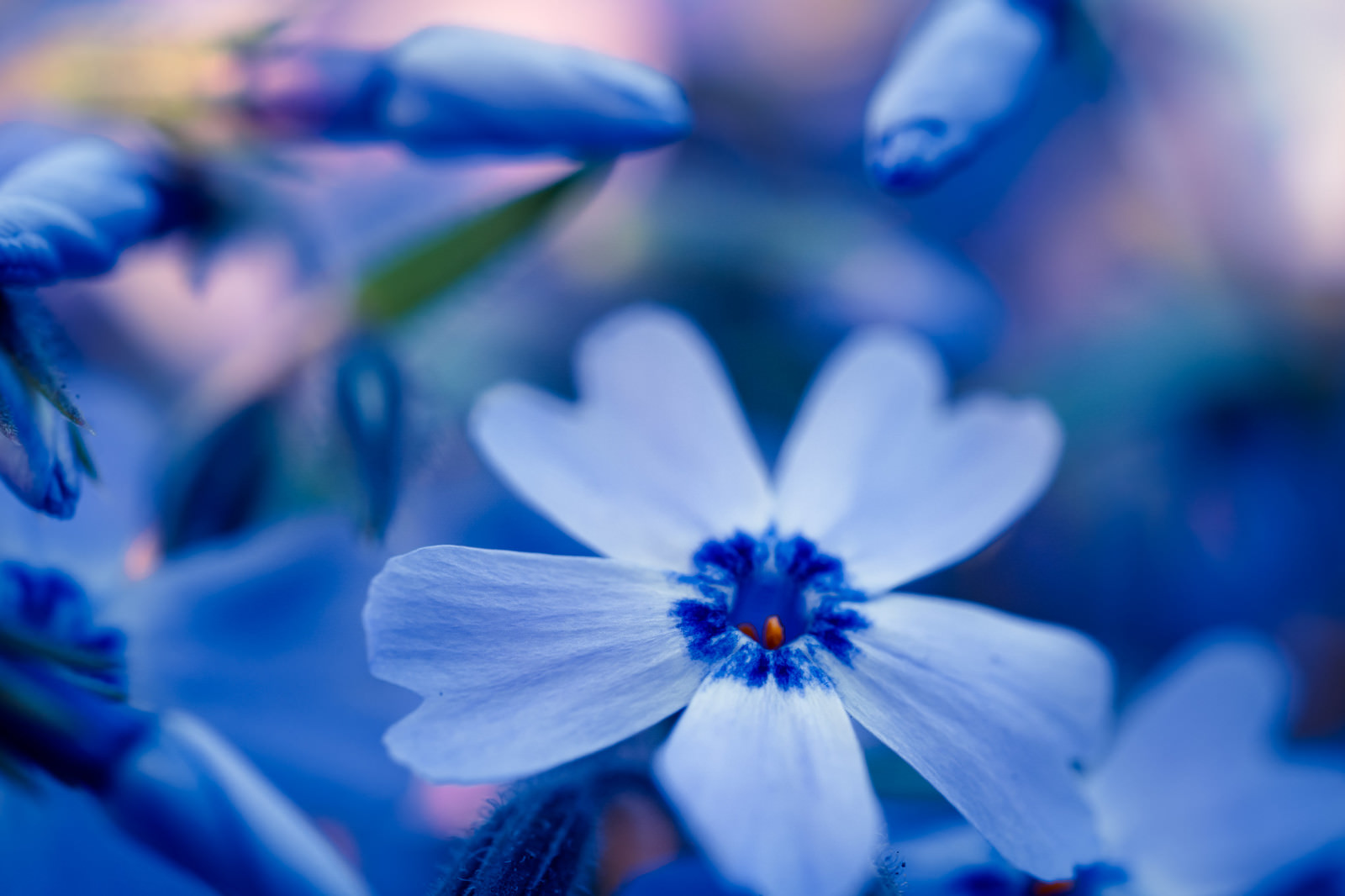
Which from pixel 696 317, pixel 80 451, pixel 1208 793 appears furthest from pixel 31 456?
pixel 696 317

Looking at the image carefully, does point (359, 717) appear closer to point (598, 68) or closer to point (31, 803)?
point (31, 803)

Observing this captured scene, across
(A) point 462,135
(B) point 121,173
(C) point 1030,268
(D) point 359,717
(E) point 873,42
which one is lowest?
(D) point 359,717

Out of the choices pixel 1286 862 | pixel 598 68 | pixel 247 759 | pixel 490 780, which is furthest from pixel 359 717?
pixel 1286 862

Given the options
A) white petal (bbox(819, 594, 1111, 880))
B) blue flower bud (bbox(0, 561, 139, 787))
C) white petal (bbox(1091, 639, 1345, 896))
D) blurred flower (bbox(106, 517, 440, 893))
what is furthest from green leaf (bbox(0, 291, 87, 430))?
white petal (bbox(1091, 639, 1345, 896))

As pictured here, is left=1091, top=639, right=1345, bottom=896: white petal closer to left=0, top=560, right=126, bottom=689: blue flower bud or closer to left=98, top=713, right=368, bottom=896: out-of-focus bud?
left=98, top=713, right=368, bottom=896: out-of-focus bud

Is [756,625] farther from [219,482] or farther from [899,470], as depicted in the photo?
[219,482]
